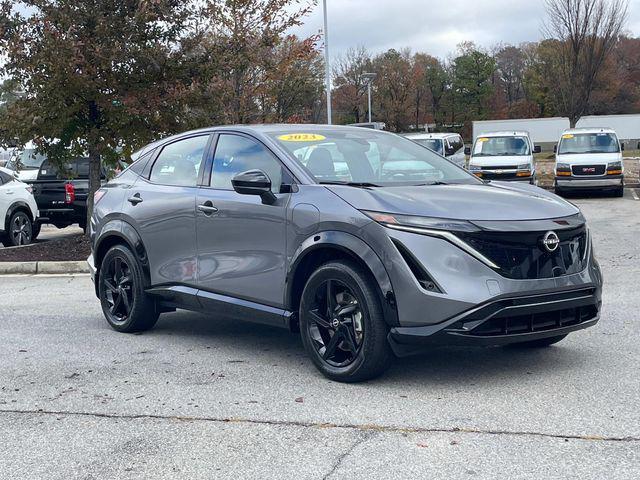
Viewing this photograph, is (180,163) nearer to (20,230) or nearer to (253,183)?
(253,183)

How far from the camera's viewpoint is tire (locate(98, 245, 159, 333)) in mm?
6988

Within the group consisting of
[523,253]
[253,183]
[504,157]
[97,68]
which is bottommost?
[504,157]

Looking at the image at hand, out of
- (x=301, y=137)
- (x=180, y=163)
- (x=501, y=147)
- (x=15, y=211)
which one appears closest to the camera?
(x=301, y=137)

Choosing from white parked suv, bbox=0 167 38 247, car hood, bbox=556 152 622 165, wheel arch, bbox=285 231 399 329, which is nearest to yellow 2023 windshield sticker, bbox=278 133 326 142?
wheel arch, bbox=285 231 399 329

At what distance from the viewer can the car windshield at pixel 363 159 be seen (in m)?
5.75

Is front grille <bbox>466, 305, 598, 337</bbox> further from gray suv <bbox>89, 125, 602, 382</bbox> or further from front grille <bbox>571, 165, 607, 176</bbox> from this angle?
front grille <bbox>571, 165, 607, 176</bbox>

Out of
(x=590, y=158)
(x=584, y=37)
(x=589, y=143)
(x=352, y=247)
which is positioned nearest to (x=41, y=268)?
(x=352, y=247)

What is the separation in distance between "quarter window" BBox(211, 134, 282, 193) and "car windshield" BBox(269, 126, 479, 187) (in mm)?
145

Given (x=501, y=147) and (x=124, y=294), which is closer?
(x=124, y=294)

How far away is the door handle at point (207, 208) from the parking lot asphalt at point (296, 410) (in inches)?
42.0

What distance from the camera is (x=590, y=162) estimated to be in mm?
22484

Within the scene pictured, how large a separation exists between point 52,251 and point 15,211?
6.73ft

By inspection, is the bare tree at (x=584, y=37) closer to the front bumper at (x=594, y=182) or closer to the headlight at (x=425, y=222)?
the front bumper at (x=594, y=182)

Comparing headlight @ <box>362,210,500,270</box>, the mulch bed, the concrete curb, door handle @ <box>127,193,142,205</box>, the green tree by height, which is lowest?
the concrete curb
